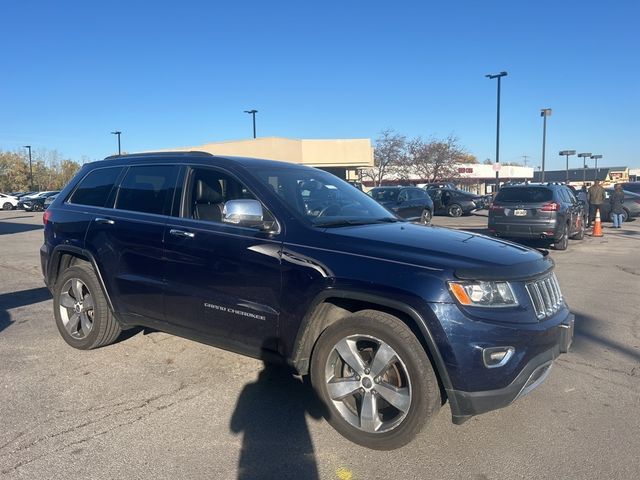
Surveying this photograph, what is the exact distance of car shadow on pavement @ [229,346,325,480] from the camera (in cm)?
308

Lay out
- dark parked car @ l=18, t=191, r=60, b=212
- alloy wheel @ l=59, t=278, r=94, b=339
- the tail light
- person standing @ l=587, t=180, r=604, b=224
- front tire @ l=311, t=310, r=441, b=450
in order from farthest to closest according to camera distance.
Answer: dark parked car @ l=18, t=191, r=60, b=212 < person standing @ l=587, t=180, r=604, b=224 < the tail light < alloy wheel @ l=59, t=278, r=94, b=339 < front tire @ l=311, t=310, r=441, b=450

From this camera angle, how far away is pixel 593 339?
554cm

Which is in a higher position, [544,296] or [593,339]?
[544,296]

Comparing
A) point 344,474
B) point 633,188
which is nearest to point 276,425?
point 344,474

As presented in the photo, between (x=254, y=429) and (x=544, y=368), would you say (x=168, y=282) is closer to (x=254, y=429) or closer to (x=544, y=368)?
(x=254, y=429)

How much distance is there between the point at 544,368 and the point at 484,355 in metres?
0.56

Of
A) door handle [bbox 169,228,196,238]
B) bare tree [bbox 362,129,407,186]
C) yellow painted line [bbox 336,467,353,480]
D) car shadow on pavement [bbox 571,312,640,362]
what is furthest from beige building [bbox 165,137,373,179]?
yellow painted line [bbox 336,467,353,480]

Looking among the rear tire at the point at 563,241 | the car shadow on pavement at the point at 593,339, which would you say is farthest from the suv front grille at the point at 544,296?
the rear tire at the point at 563,241

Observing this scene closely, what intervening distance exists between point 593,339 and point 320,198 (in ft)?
11.2

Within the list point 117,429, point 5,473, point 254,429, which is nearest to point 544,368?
point 254,429

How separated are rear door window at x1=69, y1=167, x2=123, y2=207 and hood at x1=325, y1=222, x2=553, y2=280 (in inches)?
100

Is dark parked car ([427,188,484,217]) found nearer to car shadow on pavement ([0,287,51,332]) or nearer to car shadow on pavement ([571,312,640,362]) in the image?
car shadow on pavement ([571,312,640,362])

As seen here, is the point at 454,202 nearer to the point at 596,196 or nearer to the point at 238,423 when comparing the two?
the point at 596,196

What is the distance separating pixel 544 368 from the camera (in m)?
3.26
